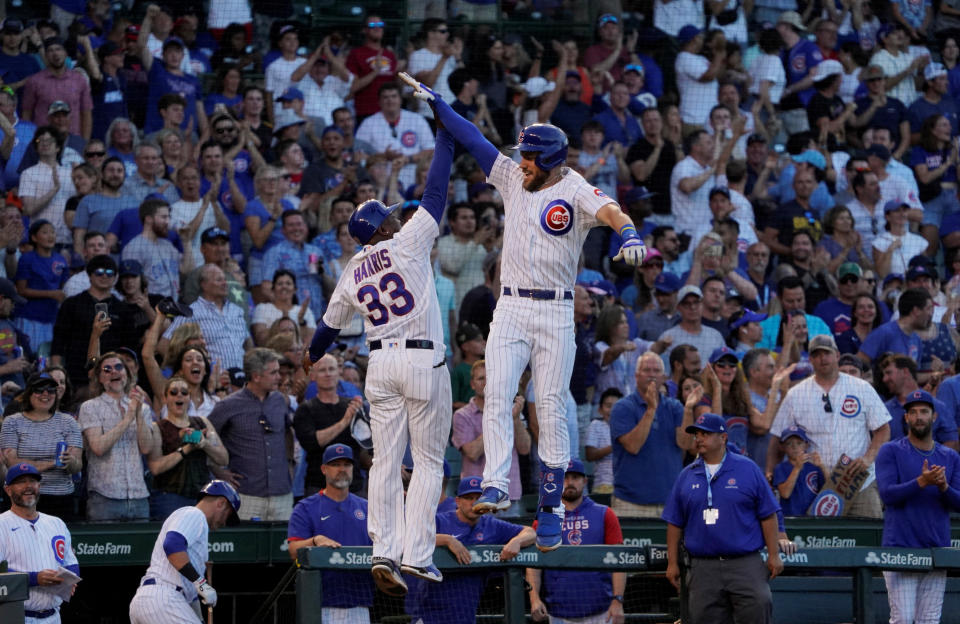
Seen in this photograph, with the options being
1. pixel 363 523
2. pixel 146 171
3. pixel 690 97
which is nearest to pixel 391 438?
pixel 363 523

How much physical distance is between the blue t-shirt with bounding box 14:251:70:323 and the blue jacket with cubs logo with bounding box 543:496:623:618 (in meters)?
5.12

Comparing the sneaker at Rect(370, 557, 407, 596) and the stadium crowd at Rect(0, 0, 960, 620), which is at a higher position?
the stadium crowd at Rect(0, 0, 960, 620)

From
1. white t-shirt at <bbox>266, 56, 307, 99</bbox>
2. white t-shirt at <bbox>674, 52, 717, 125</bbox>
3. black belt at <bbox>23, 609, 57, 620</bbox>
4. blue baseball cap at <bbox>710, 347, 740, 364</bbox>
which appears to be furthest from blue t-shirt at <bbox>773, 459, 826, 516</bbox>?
white t-shirt at <bbox>266, 56, 307, 99</bbox>

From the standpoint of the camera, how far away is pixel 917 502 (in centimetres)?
1024

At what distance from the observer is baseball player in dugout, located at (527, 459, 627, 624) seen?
10.0 meters

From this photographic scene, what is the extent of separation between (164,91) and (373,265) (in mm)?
7870

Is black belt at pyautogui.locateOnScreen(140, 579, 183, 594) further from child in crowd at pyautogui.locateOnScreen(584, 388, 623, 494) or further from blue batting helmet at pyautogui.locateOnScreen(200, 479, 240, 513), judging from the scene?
child in crowd at pyautogui.locateOnScreen(584, 388, 623, 494)

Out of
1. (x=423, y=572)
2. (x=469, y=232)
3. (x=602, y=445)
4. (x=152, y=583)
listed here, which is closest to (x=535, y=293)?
(x=423, y=572)

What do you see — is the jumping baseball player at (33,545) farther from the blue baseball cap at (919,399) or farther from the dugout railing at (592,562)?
the blue baseball cap at (919,399)

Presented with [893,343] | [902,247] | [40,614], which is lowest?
[40,614]

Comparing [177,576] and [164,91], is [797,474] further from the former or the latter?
[164,91]

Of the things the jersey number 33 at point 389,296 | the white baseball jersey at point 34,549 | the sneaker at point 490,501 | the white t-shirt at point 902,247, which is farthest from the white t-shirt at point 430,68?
the sneaker at point 490,501

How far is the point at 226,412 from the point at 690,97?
829cm

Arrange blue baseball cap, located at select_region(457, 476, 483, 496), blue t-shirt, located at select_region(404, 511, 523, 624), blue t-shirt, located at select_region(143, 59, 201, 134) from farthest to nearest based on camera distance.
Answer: blue t-shirt, located at select_region(143, 59, 201, 134) < blue baseball cap, located at select_region(457, 476, 483, 496) < blue t-shirt, located at select_region(404, 511, 523, 624)
